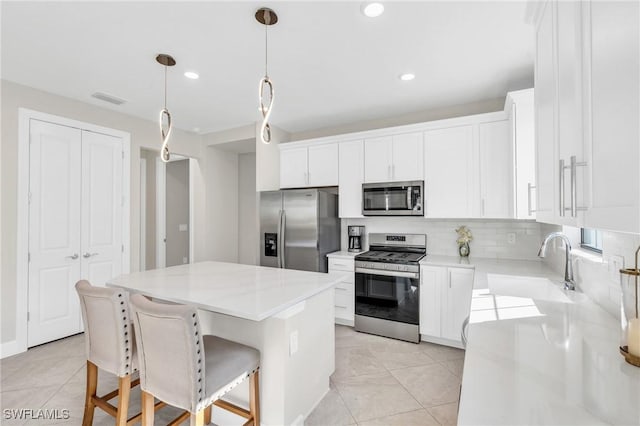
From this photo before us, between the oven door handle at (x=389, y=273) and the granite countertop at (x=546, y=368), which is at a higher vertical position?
the granite countertop at (x=546, y=368)

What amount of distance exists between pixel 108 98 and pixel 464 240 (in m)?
4.27

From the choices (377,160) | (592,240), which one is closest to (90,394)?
(377,160)

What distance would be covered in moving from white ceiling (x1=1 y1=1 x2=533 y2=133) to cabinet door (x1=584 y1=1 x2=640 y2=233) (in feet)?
4.45

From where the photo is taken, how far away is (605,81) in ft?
2.37

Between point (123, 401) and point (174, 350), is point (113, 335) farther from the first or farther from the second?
point (174, 350)

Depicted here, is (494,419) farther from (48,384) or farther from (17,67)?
(17,67)

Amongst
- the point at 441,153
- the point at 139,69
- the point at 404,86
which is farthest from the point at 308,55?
the point at 441,153

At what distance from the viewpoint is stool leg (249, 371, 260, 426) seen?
A: 1623 mm

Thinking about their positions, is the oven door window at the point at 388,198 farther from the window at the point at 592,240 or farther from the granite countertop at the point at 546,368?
Answer: the granite countertop at the point at 546,368

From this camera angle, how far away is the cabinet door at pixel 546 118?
1188 millimetres

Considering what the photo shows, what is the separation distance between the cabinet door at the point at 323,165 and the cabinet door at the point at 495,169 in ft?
5.50

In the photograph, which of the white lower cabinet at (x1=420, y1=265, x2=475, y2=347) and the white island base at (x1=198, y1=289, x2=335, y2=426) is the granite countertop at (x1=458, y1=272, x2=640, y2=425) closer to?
the white island base at (x1=198, y1=289, x2=335, y2=426)

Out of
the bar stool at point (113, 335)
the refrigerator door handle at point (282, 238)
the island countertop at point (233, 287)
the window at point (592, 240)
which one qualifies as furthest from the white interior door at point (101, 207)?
the window at point (592, 240)

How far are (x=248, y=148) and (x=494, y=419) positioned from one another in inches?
186
